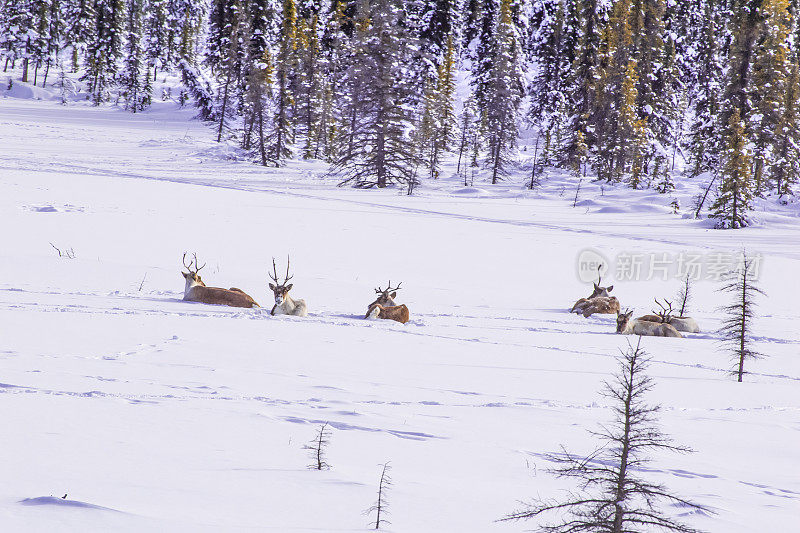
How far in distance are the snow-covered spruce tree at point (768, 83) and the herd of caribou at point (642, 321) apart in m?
34.9

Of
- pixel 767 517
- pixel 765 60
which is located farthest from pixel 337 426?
pixel 765 60

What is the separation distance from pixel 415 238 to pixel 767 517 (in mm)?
21455

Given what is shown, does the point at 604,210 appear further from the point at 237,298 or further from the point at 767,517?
the point at 767,517

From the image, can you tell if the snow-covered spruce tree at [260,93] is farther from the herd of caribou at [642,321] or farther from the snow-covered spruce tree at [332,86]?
the herd of caribou at [642,321]

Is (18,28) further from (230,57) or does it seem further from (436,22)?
(436,22)

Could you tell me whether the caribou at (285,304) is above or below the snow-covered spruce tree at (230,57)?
below

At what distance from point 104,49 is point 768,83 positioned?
69.6 meters

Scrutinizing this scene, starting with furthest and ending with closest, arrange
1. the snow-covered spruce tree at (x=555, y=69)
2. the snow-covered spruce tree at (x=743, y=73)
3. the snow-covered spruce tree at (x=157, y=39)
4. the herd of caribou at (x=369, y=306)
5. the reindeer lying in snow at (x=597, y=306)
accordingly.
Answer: the snow-covered spruce tree at (x=157, y=39) < the snow-covered spruce tree at (x=555, y=69) < the snow-covered spruce tree at (x=743, y=73) < the reindeer lying in snow at (x=597, y=306) < the herd of caribou at (x=369, y=306)

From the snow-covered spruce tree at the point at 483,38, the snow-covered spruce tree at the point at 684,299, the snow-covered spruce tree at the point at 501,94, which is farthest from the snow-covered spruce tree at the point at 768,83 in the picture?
the snow-covered spruce tree at the point at 684,299

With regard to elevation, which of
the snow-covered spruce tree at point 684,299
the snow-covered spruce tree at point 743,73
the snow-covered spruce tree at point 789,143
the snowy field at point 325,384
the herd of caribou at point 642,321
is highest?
the snow-covered spruce tree at point 743,73

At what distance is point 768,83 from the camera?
47.1 meters

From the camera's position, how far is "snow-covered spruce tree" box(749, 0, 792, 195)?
45844mm

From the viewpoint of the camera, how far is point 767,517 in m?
4.21

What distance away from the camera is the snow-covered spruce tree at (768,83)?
4584 centimetres
